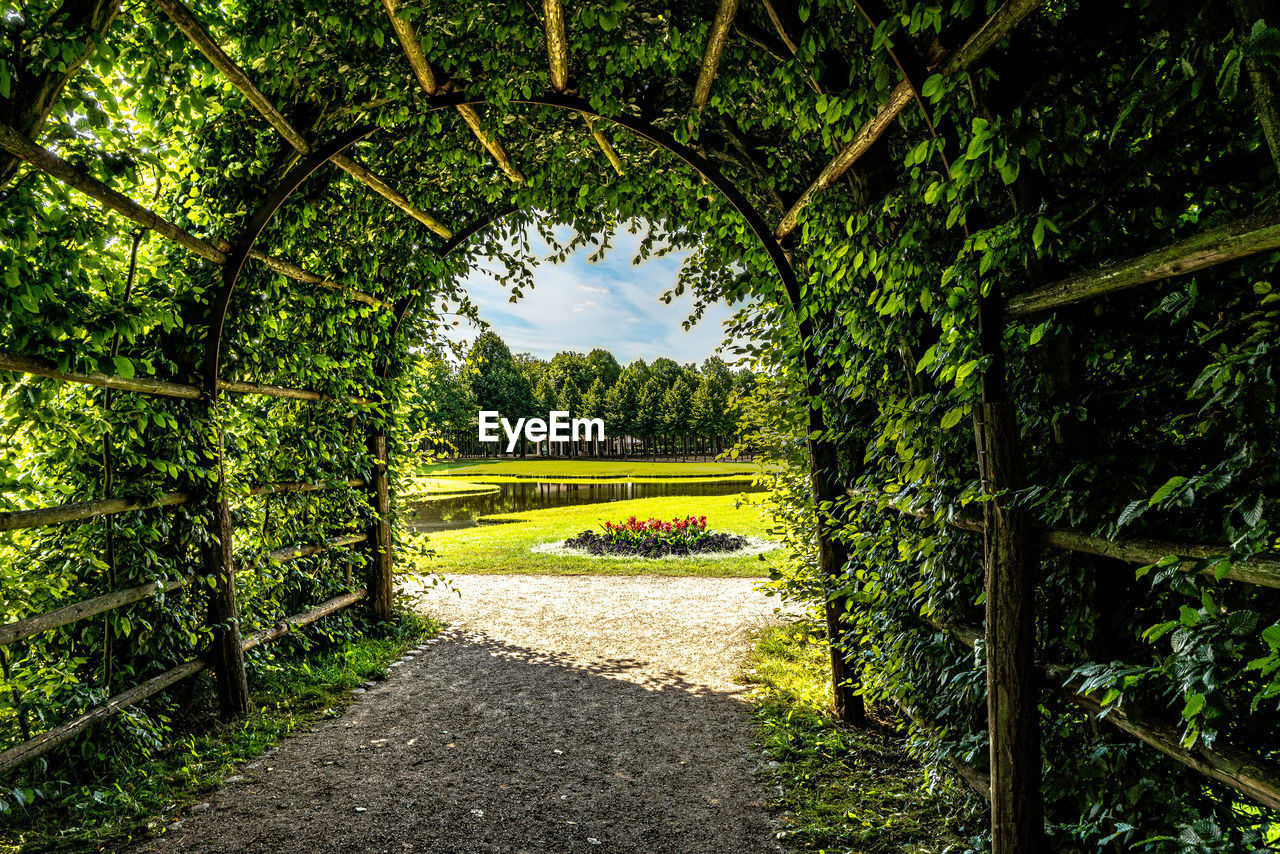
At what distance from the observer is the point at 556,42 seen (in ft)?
12.7

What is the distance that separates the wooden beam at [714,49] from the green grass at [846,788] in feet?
12.7

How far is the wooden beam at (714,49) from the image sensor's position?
3.38 metres

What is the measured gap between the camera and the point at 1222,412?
184 cm

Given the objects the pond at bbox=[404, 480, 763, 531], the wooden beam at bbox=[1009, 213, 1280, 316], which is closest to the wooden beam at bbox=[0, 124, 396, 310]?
the wooden beam at bbox=[1009, 213, 1280, 316]

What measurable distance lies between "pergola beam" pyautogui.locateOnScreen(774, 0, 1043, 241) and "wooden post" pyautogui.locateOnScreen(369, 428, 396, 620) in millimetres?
5175

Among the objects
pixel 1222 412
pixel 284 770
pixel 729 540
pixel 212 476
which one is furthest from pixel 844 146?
pixel 729 540

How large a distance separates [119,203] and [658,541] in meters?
10.6

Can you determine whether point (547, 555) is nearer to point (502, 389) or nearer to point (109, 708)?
point (109, 708)

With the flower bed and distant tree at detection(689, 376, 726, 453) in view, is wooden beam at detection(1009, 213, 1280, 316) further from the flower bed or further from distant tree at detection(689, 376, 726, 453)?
distant tree at detection(689, 376, 726, 453)

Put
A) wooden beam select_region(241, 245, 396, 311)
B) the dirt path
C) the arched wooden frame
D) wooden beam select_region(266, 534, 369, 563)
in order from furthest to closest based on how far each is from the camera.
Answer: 1. wooden beam select_region(266, 534, 369, 563)
2. wooden beam select_region(241, 245, 396, 311)
3. the arched wooden frame
4. the dirt path

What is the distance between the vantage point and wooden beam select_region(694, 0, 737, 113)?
338cm

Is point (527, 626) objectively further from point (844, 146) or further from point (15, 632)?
point (844, 146)

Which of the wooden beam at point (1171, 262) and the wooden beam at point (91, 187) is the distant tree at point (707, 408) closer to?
the wooden beam at point (91, 187)

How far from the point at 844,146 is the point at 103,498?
4.91 m
